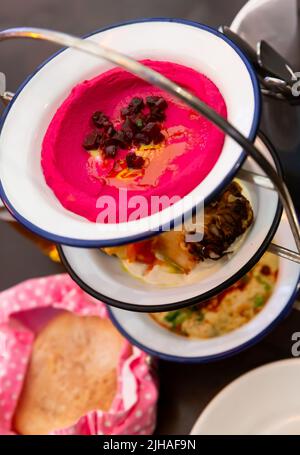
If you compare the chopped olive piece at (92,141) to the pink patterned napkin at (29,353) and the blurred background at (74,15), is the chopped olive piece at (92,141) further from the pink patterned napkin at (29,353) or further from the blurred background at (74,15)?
the blurred background at (74,15)

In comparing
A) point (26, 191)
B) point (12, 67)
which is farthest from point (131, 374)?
point (12, 67)

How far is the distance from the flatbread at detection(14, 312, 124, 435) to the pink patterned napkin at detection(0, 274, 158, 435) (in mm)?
24

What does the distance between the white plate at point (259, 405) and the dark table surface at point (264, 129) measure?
0.08m

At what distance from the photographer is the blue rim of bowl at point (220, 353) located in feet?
3.39

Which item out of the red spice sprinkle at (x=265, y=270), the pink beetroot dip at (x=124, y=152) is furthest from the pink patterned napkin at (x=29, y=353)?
the pink beetroot dip at (x=124, y=152)

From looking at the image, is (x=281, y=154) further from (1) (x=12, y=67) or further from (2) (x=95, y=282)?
(1) (x=12, y=67)

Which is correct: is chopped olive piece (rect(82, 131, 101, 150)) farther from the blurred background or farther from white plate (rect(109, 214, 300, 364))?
the blurred background

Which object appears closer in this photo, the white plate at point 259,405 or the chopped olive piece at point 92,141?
the chopped olive piece at point 92,141

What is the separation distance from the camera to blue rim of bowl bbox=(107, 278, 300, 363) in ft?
3.39

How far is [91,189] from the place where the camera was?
68cm

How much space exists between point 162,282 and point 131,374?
12.7 inches

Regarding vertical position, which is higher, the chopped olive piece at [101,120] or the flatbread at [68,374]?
the chopped olive piece at [101,120]

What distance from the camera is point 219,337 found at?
1076mm

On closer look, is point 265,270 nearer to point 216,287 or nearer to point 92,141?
point 216,287
